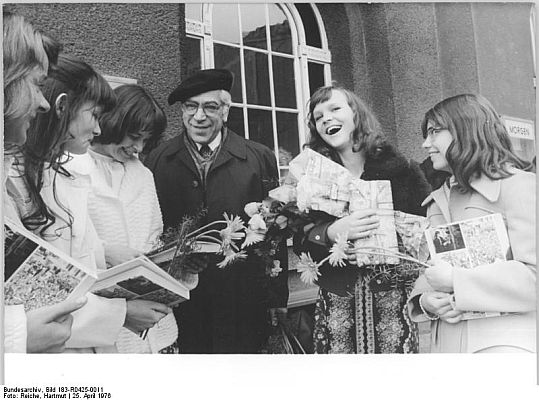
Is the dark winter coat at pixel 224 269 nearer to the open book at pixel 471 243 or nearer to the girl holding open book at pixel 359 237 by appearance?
the girl holding open book at pixel 359 237

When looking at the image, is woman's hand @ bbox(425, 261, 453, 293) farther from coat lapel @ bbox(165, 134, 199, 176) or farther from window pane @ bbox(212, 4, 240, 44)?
window pane @ bbox(212, 4, 240, 44)

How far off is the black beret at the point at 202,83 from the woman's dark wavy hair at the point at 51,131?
553 mm

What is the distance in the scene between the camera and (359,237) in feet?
15.6

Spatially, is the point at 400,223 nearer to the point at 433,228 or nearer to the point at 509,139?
the point at 433,228

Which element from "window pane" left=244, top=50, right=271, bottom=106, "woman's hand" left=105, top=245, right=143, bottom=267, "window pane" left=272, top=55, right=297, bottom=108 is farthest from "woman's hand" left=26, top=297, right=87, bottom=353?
"window pane" left=272, top=55, right=297, bottom=108

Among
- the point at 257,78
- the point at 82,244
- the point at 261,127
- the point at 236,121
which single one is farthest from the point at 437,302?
the point at 82,244

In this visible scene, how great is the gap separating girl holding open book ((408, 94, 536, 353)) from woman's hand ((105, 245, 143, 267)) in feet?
6.25

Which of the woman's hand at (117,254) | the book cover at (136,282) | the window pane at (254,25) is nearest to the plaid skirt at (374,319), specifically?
the book cover at (136,282)

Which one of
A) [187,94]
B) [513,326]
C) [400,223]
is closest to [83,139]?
[187,94]

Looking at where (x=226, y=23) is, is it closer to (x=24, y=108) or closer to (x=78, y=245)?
(x=24, y=108)

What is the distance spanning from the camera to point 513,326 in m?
4.75

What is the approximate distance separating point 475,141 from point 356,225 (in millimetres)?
984

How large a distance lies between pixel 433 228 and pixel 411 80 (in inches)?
40.7
